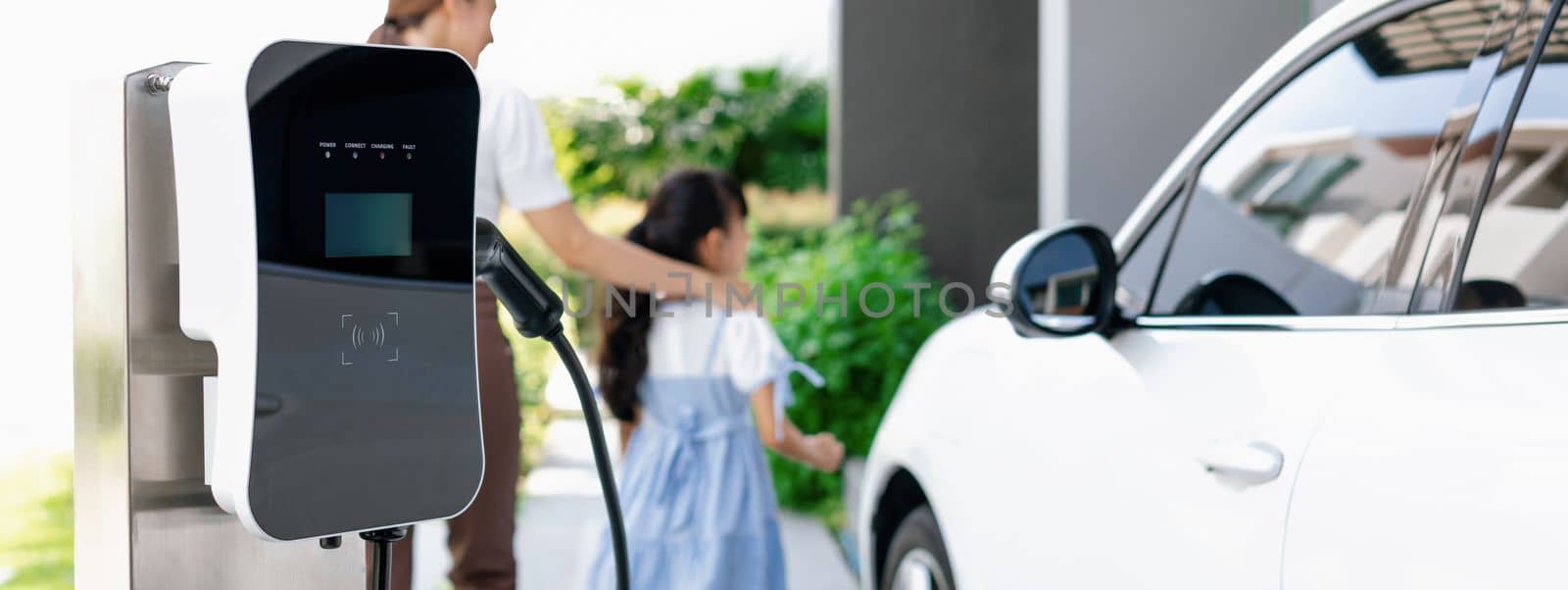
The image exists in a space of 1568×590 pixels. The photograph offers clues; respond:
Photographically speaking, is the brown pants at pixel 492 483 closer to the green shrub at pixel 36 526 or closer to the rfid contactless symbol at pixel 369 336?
the rfid contactless symbol at pixel 369 336

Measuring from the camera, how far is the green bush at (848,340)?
5.29 metres

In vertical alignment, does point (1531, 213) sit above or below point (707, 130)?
below

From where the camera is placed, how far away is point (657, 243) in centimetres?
304

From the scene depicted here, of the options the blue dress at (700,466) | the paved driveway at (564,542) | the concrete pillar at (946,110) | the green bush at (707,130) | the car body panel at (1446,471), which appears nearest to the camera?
the car body panel at (1446,471)

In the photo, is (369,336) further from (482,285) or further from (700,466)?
(700,466)

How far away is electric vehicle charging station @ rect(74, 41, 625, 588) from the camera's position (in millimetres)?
943

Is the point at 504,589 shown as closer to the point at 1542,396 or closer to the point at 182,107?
the point at 182,107

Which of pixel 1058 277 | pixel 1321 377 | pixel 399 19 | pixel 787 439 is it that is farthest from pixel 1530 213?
pixel 787 439

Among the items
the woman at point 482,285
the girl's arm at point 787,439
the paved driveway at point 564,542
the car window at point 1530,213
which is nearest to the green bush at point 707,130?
the paved driveway at point 564,542

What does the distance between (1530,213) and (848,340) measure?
376 centimetres

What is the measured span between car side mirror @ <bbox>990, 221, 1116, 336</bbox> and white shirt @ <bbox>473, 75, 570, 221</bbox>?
33.8 inches

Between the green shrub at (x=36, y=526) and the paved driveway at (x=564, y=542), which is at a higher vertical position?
the green shrub at (x=36, y=526)

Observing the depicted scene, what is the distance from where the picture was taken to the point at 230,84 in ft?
3.04

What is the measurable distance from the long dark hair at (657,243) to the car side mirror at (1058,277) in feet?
4.07
